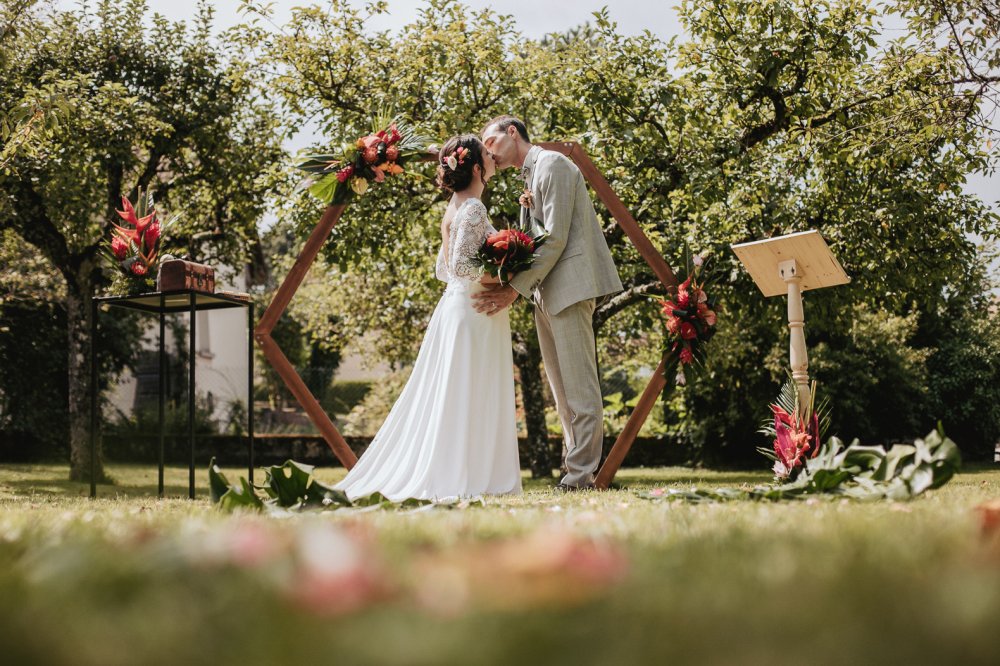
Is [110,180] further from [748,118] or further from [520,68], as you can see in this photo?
[748,118]

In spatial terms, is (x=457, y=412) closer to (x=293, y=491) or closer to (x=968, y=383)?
(x=293, y=491)

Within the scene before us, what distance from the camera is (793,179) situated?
966cm

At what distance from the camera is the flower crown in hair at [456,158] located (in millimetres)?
5613

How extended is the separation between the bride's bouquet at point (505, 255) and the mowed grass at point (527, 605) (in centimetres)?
337

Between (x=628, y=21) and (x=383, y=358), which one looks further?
(x=383, y=358)

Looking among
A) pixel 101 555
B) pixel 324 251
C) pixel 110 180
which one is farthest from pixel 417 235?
pixel 101 555

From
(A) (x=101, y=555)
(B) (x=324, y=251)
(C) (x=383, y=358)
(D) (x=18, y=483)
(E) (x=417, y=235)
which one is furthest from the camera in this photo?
(C) (x=383, y=358)

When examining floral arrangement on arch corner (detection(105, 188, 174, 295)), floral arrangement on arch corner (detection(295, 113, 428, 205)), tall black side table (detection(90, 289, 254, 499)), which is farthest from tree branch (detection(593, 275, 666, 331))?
floral arrangement on arch corner (detection(105, 188, 174, 295))

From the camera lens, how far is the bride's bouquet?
5391mm

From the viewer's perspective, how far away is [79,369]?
11375 millimetres

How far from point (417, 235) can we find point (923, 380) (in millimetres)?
9109

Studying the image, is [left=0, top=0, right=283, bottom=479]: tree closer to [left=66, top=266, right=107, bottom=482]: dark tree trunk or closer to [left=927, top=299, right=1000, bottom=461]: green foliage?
[left=66, top=266, right=107, bottom=482]: dark tree trunk

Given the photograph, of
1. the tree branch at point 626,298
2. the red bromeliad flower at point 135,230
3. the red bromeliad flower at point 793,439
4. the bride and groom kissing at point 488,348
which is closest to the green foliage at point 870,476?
the red bromeliad flower at point 793,439

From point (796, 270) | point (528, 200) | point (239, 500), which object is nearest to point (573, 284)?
point (528, 200)
